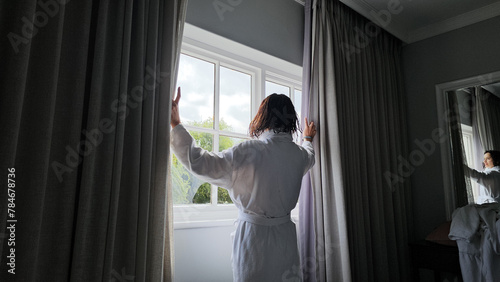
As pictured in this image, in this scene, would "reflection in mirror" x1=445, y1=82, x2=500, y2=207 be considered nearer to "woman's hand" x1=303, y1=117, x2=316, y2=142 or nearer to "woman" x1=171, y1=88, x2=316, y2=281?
"woman's hand" x1=303, y1=117, x2=316, y2=142

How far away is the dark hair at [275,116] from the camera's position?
159 cm

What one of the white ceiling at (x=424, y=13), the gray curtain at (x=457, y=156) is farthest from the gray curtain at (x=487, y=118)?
the white ceiling at (x=424, y=13)

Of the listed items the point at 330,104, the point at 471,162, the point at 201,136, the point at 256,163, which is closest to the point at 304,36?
the point at 330,104

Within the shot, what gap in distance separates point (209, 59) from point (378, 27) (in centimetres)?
157

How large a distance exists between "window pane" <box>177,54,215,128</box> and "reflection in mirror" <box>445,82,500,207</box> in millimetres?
2070

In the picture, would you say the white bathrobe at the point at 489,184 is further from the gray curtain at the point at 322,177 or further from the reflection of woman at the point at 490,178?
the gray curtain at the point at 322,177

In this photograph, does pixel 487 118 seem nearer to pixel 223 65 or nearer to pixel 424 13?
pixel 424 13

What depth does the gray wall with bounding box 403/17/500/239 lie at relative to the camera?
8.45 ft

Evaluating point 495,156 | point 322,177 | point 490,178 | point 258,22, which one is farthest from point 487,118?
point 258,22

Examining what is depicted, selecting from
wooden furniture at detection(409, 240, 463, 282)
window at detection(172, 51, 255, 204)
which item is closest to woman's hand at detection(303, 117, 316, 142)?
window at detection(172, 51, 255, 204)

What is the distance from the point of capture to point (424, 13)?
2648 millimetres

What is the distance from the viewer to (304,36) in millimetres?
2328

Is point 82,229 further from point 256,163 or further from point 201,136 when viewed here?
point 201,136

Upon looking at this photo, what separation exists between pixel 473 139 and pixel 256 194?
2131 millimetres
